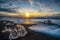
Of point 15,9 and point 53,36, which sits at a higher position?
point 15,9

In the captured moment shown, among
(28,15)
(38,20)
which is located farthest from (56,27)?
(28,15)

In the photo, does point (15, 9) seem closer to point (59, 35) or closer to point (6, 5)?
point (6, 5)

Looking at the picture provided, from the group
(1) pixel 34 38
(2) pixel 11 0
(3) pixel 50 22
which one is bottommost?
(1) pixel 34 38

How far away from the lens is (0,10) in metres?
1.47

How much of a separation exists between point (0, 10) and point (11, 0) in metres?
0.16

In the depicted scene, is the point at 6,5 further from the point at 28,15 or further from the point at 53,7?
the point at 53,7

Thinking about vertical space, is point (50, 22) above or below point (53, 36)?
above

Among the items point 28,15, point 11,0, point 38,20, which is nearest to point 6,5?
point 11,0

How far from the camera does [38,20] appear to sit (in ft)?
4.72

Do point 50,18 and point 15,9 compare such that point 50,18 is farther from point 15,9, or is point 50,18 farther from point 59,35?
point 15,9

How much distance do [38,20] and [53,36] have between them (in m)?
0.22

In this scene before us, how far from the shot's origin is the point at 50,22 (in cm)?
143

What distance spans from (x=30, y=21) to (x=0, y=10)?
34 centimetres

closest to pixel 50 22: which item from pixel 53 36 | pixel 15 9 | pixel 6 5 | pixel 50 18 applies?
pixel 50 18
